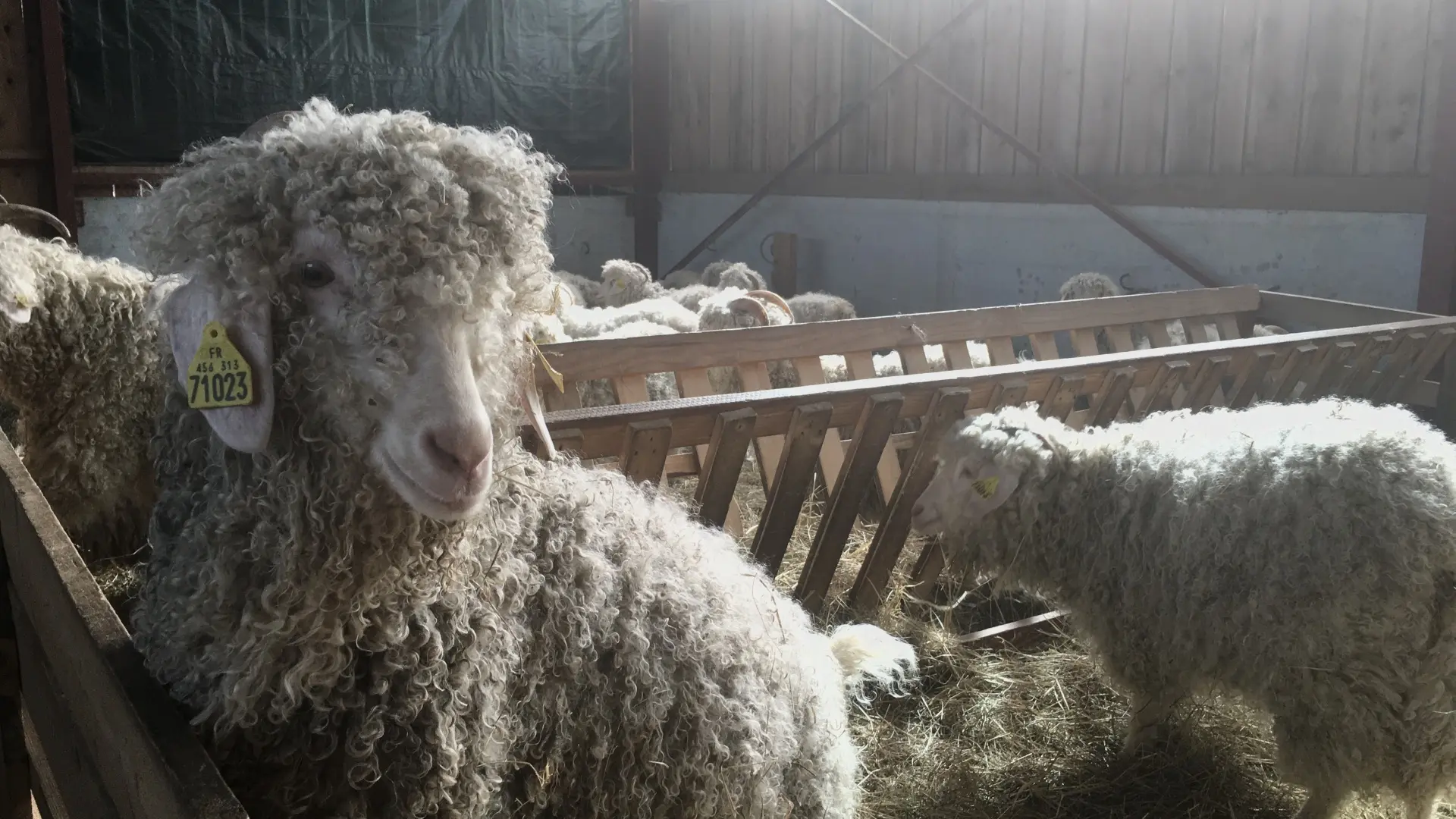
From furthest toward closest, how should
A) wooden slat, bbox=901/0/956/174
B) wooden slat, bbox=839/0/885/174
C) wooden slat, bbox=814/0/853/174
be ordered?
wooden slat, bbox=814/0/853/174, wooden slat, bbox=839/0/885/174, wooden slat, bbox=901/0/956/174

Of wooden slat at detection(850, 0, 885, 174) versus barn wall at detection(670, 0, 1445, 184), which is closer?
barn wall at detection(670, 0, 1445, 184)

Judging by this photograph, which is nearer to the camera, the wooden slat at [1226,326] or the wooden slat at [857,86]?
the wooden slat at [1226,326]

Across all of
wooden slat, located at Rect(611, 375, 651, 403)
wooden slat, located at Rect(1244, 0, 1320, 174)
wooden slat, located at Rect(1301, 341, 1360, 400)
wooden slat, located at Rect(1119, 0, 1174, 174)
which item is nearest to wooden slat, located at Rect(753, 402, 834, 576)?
wooden slat, located at Rect(611, 375, 651, 403)

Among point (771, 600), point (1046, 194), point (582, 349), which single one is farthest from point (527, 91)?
point (771, 600)

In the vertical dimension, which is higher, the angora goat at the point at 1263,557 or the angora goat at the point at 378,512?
the angora goat at the point at 378,512

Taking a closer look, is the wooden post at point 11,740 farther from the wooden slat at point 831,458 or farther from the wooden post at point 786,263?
the wooden post at point 786,263

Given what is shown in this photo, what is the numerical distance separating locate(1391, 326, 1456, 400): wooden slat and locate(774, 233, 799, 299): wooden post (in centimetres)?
624

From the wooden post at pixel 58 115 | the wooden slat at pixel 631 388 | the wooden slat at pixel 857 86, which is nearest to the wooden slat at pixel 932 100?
the wooden slat at pixel 857 86

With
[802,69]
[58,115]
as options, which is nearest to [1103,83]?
[802,69]

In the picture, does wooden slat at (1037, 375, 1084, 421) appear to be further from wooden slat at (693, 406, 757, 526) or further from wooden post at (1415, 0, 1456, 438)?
wooden post at (1415, 0, 1456, 438)

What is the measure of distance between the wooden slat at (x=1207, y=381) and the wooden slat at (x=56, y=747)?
4011 mm

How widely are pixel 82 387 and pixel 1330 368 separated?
17.3ft

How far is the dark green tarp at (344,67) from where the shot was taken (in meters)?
9.23

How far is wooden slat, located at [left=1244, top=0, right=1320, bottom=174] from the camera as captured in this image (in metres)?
7.28
